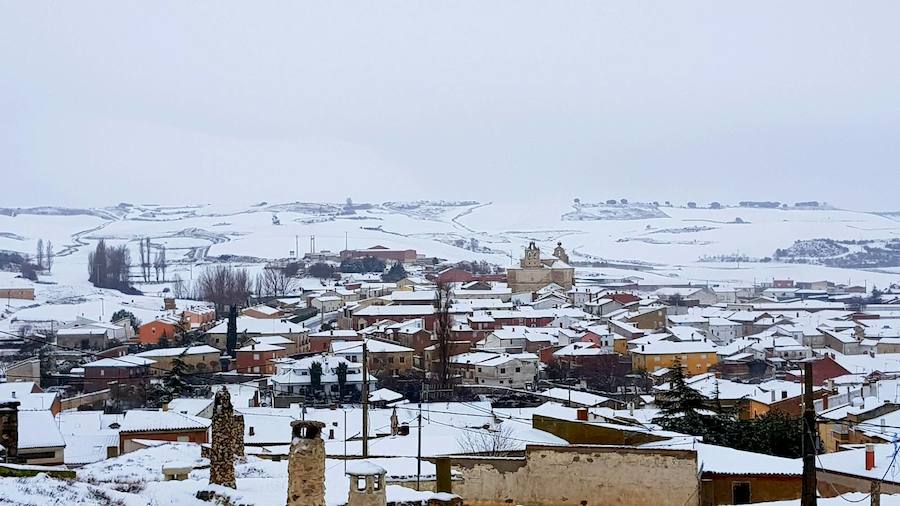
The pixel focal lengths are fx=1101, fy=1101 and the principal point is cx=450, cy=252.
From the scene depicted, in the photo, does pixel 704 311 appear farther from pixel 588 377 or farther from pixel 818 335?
pixel 588 377

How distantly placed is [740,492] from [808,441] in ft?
16.9

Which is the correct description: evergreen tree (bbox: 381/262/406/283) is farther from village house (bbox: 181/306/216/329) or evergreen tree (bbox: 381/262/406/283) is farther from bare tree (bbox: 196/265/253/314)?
village house (bbox: 181/306/216/329)

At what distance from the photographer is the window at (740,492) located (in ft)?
41.5

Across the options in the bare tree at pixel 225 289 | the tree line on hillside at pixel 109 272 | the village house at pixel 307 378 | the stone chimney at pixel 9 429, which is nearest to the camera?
the stone chimney at pixel 9 429

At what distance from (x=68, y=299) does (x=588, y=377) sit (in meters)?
38.6

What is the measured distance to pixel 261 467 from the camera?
1191 centimetres

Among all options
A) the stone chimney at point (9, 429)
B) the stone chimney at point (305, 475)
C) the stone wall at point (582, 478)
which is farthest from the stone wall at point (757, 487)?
the stone chimney at point (9, 429)

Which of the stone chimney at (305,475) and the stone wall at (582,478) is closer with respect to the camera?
the stone chimney at (305,475)

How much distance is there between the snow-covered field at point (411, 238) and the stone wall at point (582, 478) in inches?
A: 2015

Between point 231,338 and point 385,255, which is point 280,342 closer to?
point 231,338

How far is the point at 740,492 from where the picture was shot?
12.7 m

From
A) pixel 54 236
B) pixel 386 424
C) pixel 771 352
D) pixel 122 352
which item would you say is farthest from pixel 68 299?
pixel 54 236

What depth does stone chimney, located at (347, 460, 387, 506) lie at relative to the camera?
8.41 metres

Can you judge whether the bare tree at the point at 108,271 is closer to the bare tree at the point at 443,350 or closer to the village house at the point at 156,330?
the village house at the point at 156,330
